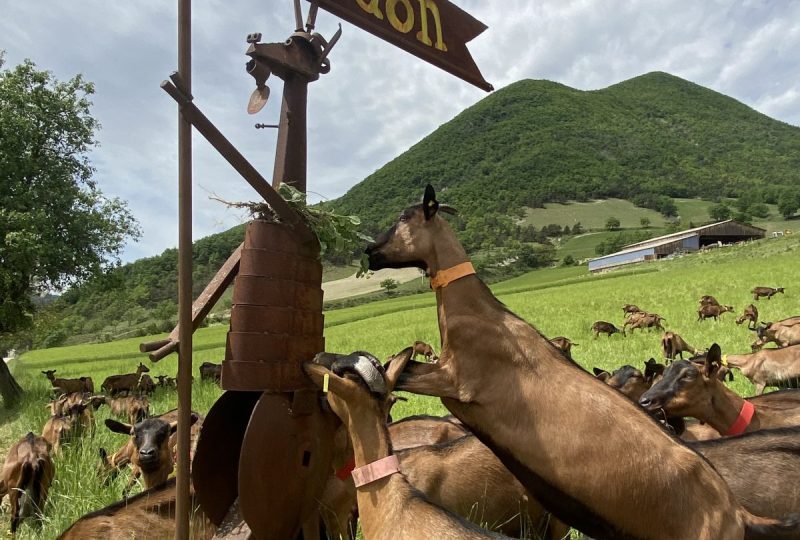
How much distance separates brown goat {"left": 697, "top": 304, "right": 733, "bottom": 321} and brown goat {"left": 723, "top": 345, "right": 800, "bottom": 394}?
1102 cm

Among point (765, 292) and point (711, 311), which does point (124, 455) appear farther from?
point (765, 292)


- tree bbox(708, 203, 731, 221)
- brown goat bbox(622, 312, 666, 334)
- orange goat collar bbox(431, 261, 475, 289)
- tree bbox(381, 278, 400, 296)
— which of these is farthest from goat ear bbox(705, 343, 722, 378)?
tree bbox(708, 203, 731, 221)

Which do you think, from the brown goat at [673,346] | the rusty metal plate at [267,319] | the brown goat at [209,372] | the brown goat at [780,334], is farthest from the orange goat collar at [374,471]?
the brown goat at [209,372]

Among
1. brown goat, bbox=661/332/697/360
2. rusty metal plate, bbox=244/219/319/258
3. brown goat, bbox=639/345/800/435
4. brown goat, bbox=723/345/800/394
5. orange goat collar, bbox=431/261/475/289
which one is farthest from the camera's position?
brown goat, bbox=661/332/697/360

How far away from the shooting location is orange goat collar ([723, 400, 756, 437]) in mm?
7461

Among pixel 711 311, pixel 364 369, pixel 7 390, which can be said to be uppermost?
pixel 364 369

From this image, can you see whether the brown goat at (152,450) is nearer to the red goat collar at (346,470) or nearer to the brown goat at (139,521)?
the brown goat at (139,521)

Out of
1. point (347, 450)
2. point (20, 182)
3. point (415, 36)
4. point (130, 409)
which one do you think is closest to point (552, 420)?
point (347, 450)

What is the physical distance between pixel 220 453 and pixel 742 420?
6.60 metres

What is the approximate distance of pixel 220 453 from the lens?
393 centimetres

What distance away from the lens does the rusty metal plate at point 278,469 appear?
10.8 ft

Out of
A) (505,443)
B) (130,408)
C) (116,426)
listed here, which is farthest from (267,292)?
(130,408)

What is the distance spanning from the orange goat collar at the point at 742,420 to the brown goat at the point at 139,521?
6.25 meters

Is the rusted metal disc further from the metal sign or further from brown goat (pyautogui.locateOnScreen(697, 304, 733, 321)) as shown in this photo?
brown goat (pyautogui.locateOnScreen(697, 304, 733, 321))
